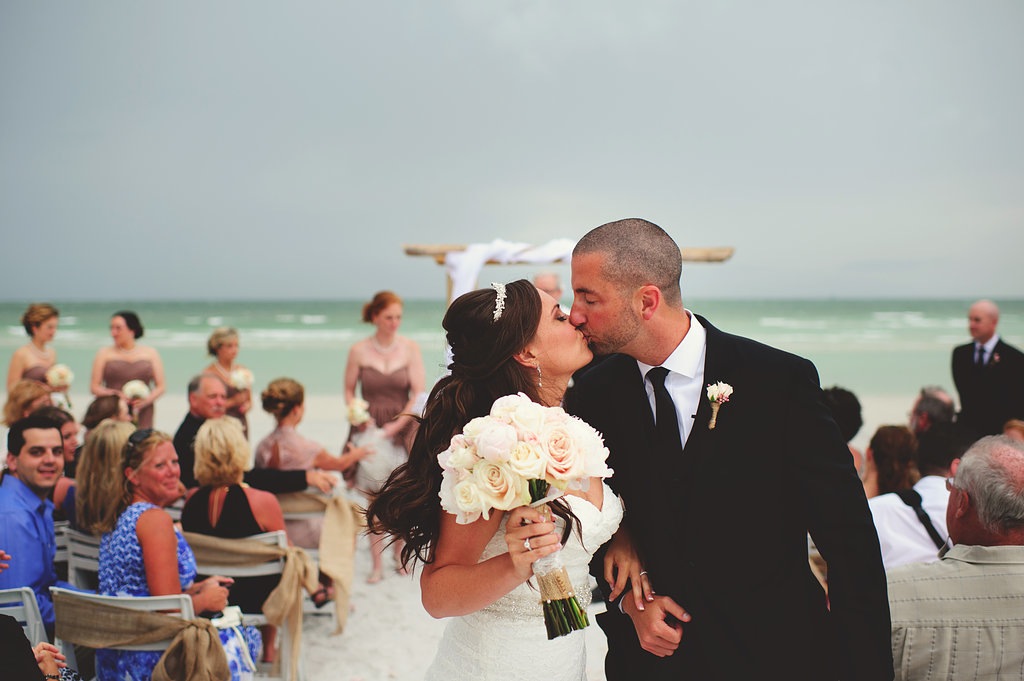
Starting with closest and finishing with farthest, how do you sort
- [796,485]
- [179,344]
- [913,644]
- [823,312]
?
[796,485] < [913,644] < [179,344] < [823,312]

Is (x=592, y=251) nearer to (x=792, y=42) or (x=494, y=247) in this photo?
(x=494, y=247)

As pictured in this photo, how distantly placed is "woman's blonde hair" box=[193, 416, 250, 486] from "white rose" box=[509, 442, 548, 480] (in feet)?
9.05

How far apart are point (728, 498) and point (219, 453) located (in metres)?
2.93

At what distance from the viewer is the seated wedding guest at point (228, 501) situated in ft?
13.6

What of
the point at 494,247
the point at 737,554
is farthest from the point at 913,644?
the point at 494,247

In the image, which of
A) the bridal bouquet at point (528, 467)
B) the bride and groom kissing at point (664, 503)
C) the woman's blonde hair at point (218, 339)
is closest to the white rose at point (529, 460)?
the bridal bouquet at point (528, 467)

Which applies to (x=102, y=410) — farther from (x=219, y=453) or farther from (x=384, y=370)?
(x=384, y=370)

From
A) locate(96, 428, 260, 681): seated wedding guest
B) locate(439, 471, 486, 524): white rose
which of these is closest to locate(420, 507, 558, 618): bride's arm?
locate(439, 471, 486, 524): white rose

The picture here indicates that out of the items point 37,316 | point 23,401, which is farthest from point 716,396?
point 37,316

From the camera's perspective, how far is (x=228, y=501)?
13.9 feet

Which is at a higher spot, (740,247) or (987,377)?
(740,247)

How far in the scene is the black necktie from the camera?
2.26 metres

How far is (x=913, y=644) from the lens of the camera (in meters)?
2.47

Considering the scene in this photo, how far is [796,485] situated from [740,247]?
35.7 metres
